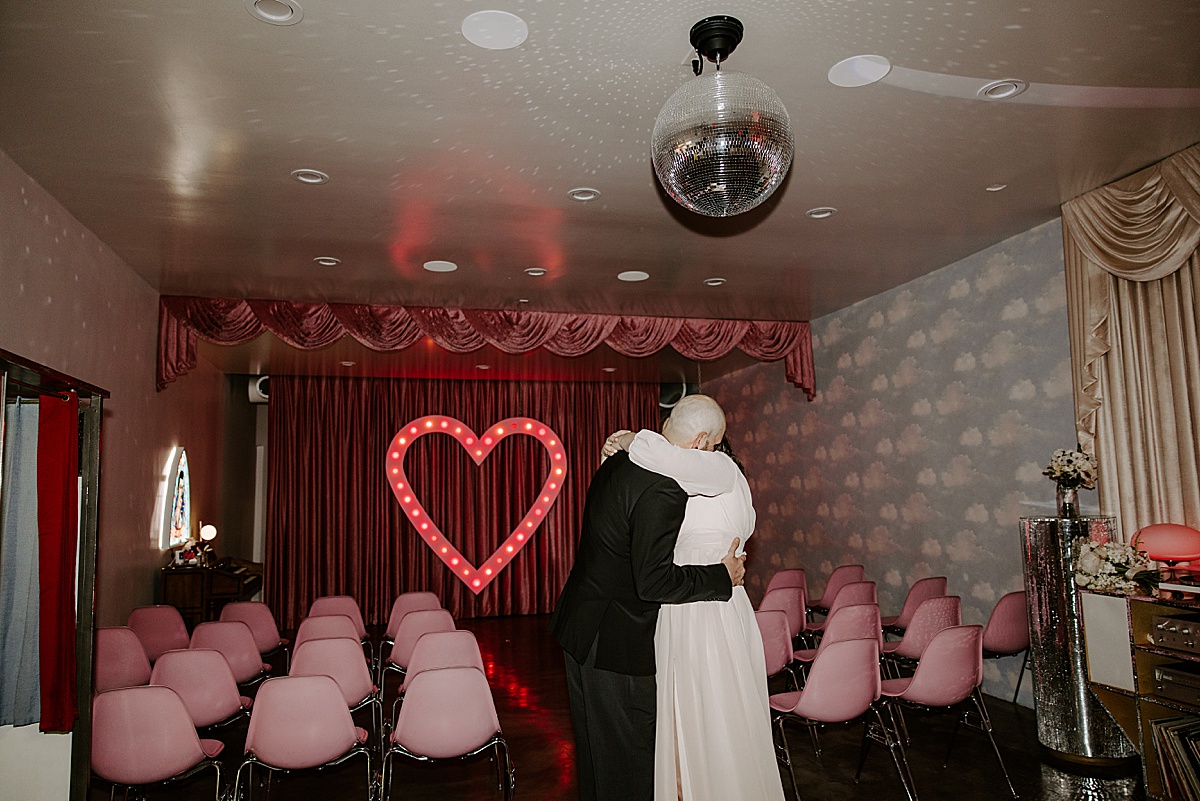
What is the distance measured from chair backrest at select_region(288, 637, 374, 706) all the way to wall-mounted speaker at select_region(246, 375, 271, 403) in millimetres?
7073

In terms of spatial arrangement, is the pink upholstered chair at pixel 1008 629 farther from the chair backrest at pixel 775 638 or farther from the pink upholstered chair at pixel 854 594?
the chair backrest at pixel 775 638

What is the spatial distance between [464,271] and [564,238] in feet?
3.53

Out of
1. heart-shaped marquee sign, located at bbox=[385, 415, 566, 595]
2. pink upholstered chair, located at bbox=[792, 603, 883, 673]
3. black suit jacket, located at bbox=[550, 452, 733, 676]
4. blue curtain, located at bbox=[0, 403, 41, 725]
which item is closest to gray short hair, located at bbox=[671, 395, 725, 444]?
black suit jacket, located at bbox=[550, 452, 733, 676]

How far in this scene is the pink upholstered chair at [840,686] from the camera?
12.0ft

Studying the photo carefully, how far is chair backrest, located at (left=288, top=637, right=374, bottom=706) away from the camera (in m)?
4.04

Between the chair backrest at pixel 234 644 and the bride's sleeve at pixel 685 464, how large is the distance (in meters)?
3.14

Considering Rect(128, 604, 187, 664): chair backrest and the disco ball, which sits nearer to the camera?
the disco ball

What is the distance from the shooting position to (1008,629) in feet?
16.0

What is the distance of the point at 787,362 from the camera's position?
8.10 meters

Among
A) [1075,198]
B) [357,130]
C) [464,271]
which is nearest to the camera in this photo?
[357,130]

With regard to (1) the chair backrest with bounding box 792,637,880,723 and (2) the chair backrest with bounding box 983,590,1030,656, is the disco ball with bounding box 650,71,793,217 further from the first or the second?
(2) the chair backrest with bounding box 983,590,1030,656

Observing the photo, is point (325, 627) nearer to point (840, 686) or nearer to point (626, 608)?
point (626, 608)

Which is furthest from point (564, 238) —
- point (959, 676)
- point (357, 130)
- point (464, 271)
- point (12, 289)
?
point (959, 676)

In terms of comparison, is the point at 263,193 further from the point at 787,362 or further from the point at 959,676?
the point at 787,362
